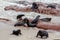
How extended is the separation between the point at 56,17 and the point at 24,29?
48cm

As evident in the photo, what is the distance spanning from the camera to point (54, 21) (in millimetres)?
1771

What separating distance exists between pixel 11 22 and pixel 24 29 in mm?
218

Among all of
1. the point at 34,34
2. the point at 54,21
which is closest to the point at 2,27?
the point at 34,34

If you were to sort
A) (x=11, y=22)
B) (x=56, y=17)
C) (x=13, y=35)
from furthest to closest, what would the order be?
(x=56, y=17) < (x=11, y=22) < (x=13, y=35)

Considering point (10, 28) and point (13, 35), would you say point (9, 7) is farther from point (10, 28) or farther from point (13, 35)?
point (13, 35)

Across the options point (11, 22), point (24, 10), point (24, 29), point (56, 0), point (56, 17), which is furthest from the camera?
point (56, 0)

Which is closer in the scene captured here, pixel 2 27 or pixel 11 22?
pixel 2 27

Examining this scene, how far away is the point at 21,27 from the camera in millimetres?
1630

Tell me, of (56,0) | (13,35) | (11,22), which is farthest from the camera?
(56,0)

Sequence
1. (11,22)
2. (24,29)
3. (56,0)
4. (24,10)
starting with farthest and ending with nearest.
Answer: (56,0), (24,10), (11,22), (24,29)

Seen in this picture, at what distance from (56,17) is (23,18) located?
363 mm

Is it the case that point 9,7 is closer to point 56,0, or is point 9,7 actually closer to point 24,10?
point 24,10

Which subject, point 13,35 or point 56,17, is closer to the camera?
point 13,35

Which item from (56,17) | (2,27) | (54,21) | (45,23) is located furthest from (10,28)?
(56,17)
